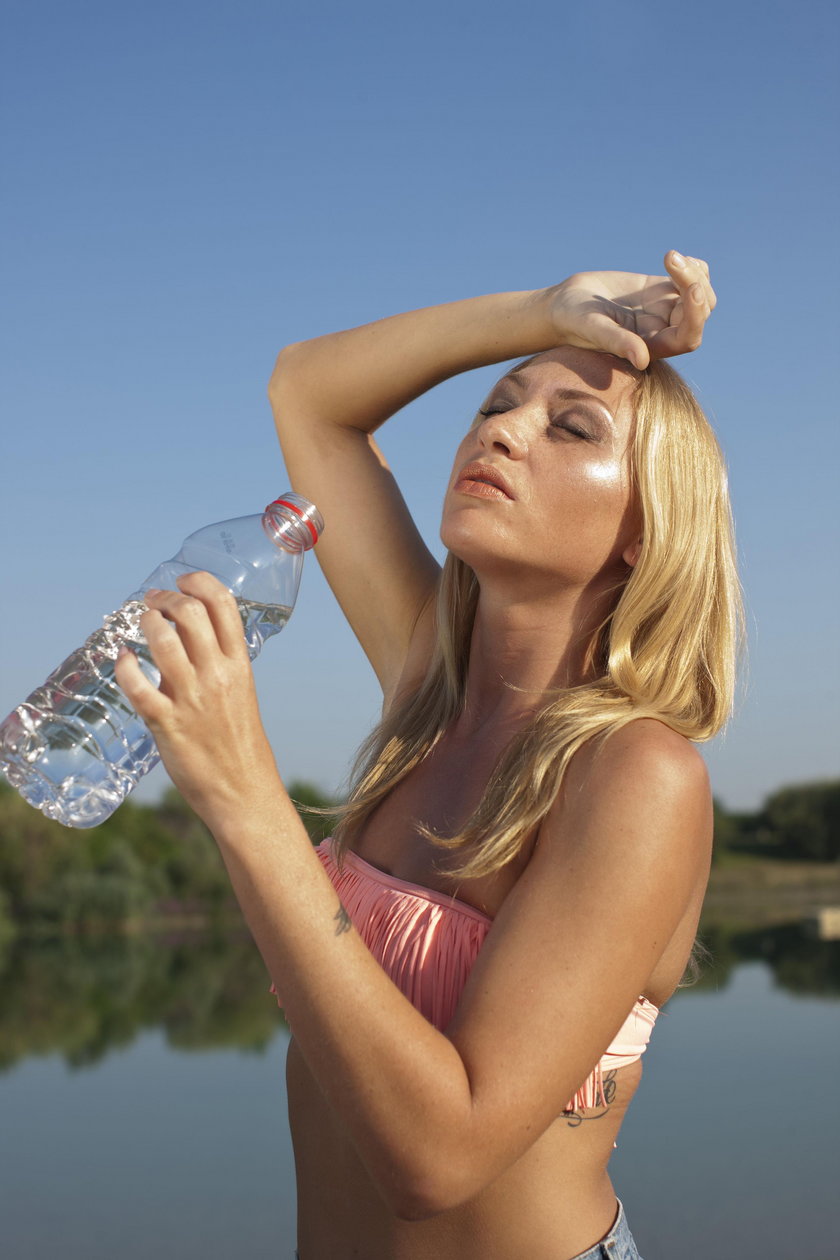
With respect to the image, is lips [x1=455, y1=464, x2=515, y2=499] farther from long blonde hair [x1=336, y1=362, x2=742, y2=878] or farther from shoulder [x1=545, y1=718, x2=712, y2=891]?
shoulder [x1=545, y1=718, x2=712, y2=891]

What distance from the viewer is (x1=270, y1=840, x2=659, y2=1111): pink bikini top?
189cm

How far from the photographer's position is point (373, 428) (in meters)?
2.84

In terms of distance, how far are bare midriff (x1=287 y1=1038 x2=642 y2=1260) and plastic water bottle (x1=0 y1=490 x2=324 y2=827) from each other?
2.40ft

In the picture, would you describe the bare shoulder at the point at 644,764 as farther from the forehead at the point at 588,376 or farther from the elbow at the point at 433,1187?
the forehead at the point at 588,376

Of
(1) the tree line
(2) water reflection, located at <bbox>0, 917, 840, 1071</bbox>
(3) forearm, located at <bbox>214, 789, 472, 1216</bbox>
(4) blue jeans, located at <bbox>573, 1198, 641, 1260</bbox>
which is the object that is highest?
(1) the tree line

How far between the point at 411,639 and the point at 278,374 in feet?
2.43

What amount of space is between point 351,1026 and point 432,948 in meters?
0.43

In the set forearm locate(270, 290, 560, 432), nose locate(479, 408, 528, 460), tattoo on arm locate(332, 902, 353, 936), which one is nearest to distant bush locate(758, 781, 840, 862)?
forearm locate(270, 290, 560, 432)

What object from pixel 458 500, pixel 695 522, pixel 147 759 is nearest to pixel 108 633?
pixel 147 759

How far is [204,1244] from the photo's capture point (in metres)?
23.0

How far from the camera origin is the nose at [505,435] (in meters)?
2.15

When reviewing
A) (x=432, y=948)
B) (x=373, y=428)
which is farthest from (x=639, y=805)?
(x=373, y=428)

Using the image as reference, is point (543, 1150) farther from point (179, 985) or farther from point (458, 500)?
point (179, 985)

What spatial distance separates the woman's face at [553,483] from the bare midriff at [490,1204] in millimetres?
926
